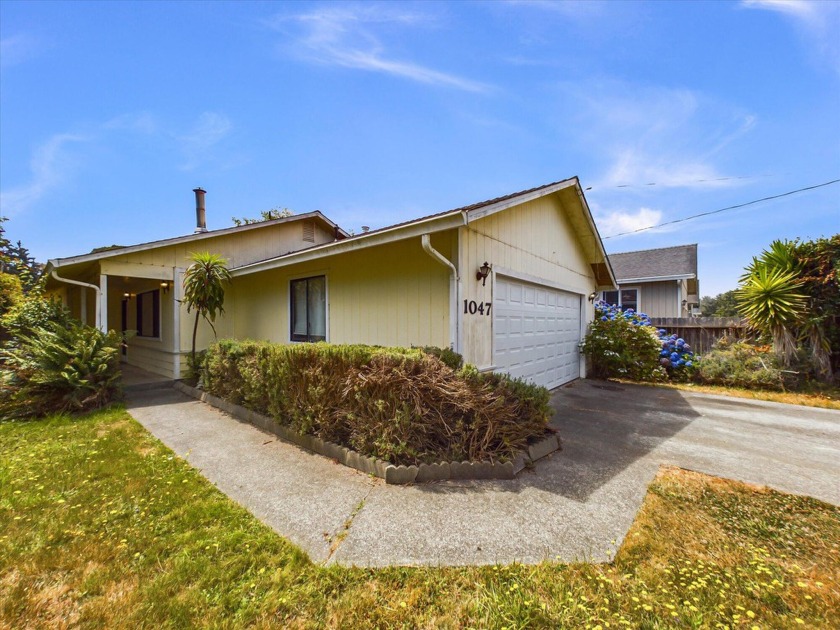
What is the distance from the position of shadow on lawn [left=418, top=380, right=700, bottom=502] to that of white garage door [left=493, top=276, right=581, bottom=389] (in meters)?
0.69

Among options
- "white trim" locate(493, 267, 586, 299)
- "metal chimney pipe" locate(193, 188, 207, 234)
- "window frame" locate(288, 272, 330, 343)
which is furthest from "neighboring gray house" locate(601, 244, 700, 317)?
"metal chimney pipe" locate(193, 188, 207, 234)

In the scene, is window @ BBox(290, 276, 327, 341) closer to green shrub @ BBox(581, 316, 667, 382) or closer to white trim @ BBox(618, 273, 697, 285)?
green shrub @ BBox(581, 316, 667, 382)

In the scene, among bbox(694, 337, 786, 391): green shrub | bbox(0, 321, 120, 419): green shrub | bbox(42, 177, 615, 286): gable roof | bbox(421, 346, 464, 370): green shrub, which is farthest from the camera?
bbox(694, 337, 786, 391): green shrub

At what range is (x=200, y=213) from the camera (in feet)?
37.2

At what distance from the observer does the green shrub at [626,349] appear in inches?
355

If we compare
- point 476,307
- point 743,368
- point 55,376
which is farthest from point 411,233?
point 743,368

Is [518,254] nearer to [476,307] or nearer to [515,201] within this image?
[515,201]

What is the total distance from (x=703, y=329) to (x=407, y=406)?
34.8ft

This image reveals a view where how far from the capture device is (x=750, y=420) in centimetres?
553

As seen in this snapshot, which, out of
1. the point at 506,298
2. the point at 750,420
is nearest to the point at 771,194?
the point at 750,420

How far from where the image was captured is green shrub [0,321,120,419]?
5754 mm

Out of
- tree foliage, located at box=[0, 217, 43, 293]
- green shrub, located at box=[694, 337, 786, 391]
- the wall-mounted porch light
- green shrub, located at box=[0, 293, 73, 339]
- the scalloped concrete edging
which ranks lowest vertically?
the scalloped concrete edging

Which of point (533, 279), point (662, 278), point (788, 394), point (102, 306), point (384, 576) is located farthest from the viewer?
point (662, 278)

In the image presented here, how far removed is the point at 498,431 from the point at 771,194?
544 inches
